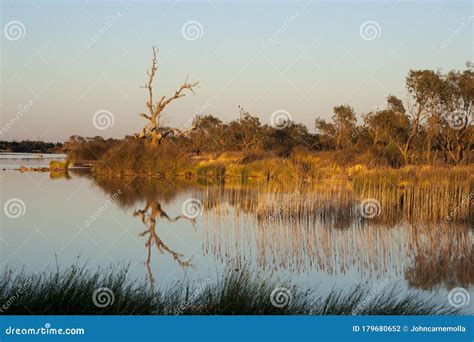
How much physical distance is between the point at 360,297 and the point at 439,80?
29.2m

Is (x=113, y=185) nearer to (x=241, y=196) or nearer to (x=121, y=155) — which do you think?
(x=121, y=155)

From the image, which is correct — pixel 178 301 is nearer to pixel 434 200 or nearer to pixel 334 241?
pixel 334 241

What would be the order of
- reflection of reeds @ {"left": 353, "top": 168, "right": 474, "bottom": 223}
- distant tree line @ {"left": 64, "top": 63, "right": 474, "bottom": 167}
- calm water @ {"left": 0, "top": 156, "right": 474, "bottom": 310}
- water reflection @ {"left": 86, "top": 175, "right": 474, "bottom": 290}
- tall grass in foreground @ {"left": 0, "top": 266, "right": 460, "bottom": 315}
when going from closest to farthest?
tall grass in foreground @ {"left": 0, "top": 266, "right": 460, "bottom": 315} < calm water @ {"left": 0, "top": 156, "right": 474, "bottom": 310} < water reflection @ {"left": 86, "top": 175, "right": 474, "bottom": 290} < reflection of reeds @ {"left": 353, "top": 168, "right": 474, "bottom": 223} < distant tree line @ {"left": 64, "top": 63, "right": 474, "bottom": 167}

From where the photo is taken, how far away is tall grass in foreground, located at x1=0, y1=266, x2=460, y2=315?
6.92 metres

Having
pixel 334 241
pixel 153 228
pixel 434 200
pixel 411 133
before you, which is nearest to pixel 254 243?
pixel 334 241

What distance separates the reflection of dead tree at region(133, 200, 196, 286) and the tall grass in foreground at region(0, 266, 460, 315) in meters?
1.67

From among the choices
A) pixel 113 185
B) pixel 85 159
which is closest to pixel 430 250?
pixel 113 185

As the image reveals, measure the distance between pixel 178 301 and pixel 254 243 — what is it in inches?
167

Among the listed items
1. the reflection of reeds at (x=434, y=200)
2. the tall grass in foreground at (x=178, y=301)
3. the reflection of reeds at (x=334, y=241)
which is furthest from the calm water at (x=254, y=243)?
the tall grass in foreground at (x=178, y=301)

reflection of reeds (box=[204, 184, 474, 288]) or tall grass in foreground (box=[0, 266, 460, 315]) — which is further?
reflection of reeds (box=[204, 184, 474, 288])

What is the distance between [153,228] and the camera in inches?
584

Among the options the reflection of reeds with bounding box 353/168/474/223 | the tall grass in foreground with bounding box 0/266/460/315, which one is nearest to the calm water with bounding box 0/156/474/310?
the reflection of reeds with bounding box 353/168/474/223

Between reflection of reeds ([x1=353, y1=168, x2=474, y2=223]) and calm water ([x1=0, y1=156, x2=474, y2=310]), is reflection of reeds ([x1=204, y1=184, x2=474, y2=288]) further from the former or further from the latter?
reflection of reeds ([x1=353, y1=168, x2=474, y2=223])

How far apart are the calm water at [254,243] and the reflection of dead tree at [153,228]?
21 mm
